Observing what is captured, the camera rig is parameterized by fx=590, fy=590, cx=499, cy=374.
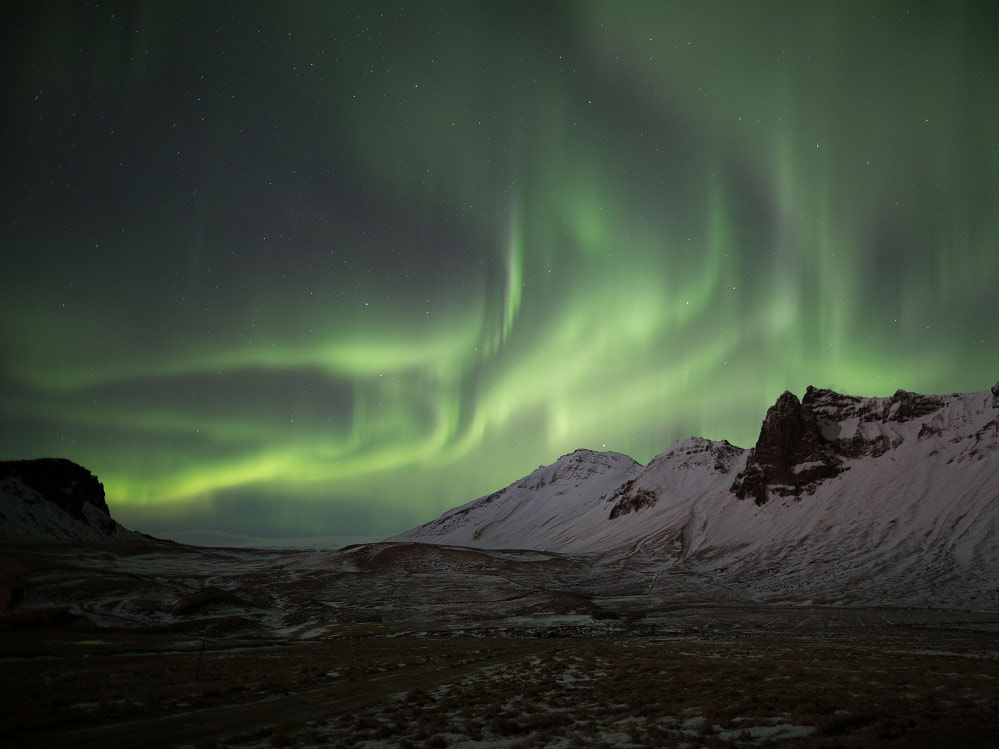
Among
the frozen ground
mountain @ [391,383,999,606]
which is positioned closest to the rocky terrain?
the frozen ground

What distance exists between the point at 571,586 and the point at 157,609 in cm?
7633

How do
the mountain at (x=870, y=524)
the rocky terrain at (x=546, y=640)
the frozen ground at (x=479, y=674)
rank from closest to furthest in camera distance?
the frozen ground at (x=479, y=674)
the rocky terrain at (x=546, y=640)
the mountain at (x=870, y=524)

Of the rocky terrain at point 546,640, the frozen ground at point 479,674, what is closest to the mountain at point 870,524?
the rocky terrain at point 546,640

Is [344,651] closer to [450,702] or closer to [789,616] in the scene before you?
[450,702]

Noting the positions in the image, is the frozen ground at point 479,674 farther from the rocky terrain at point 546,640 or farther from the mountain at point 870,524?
the mountain at point 870,524

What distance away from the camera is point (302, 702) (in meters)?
22.9

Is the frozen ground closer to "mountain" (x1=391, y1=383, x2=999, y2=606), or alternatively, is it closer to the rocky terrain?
the rocky terrain

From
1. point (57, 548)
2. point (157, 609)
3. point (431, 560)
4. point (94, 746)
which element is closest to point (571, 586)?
point (431, 560)

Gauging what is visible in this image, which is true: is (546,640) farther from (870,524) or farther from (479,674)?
(870,524)

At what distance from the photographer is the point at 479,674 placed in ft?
101

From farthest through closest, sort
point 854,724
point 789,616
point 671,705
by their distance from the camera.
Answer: point 789,616 < point 671,705 < point 854,724

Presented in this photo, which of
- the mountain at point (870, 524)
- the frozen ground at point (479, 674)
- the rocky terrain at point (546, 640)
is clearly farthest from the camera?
the mountain at point (870, 524)

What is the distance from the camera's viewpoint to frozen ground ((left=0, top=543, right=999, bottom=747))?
17.9m

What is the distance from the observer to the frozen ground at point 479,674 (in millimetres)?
17938
